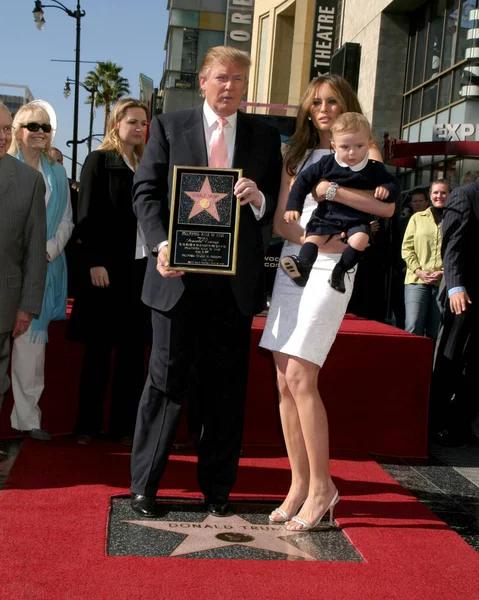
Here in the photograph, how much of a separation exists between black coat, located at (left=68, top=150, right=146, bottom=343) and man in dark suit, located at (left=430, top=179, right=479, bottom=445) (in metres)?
2.39

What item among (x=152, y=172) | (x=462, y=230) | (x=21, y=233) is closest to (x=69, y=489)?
(x=21, y=233)

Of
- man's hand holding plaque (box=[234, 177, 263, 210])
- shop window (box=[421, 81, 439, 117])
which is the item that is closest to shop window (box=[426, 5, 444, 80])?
shop window (box=[421, 81, 439, 117])

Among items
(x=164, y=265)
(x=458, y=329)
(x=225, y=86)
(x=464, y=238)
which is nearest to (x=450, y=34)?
(x=464, y=238)

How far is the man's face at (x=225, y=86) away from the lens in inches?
163

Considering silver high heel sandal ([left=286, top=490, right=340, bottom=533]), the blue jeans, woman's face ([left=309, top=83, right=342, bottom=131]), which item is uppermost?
woman's face ([left=309, top=83, right=342, bottom=131])

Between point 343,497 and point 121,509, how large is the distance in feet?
4.37

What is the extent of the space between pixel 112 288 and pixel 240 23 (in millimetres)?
33343

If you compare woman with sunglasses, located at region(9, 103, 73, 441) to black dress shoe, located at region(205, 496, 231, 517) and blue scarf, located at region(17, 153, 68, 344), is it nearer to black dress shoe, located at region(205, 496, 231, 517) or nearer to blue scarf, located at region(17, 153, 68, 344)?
blue scarf, located at region(17, 153, 68, 344)

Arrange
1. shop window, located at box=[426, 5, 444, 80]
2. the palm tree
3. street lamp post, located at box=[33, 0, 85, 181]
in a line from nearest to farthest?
1. shop window, located at box=[426, 5, 444, 80]
2. street lamp post, located at box=[33, 0, 85, 181]
3. the palm tree

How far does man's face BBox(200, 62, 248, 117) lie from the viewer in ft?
13.6

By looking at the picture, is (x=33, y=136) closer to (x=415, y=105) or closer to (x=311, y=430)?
(x=311, y=430)

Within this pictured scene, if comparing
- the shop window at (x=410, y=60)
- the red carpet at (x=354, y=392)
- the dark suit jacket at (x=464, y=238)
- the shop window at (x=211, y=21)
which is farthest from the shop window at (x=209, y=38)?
the red carpet at (x=354, y=392)

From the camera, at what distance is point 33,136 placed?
5.82 metres

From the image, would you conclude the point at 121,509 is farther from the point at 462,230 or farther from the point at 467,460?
the point at 462,230
